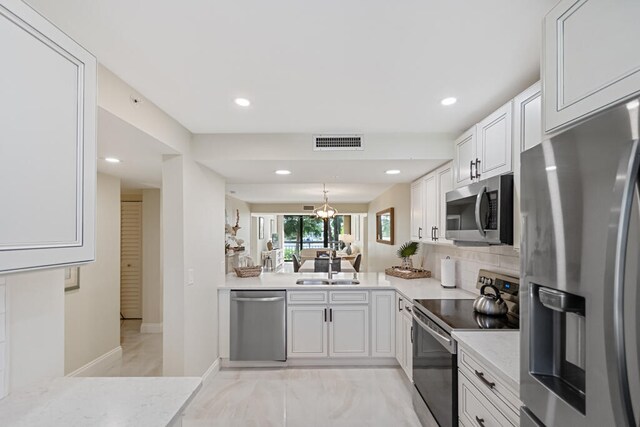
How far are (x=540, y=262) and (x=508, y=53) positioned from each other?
1.23 metres

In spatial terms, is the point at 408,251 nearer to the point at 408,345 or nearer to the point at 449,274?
the point at 449,274

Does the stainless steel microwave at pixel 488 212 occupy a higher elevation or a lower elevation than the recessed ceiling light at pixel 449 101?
lower

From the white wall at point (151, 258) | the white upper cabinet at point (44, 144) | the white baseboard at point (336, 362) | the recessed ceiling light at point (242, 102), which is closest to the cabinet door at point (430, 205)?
the white baseboard at point (336, 362)

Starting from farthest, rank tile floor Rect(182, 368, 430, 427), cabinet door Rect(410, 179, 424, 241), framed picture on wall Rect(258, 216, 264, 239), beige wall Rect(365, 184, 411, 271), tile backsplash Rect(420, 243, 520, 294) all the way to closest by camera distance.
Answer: framed picture on wall Rect(258, 216, 264, 239) < beige wall Rect(365, 184, 411, 271) < cabinet door Rect(410, 179, 424, 241) < tile floor Rect(182, 368, 430, 427) < tile backsplash Rect(420, 243, 520, 294)

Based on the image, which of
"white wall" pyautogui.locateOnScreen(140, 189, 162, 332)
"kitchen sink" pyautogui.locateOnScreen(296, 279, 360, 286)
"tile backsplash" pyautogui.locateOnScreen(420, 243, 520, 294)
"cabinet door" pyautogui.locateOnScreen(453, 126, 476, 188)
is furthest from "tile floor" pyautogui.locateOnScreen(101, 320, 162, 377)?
"cabinet door" pyautogui.locateOnScreen(453, 126, 476, 188)

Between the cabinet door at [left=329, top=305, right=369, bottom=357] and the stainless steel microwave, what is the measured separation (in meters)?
1.58

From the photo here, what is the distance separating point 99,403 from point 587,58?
197 centimetres

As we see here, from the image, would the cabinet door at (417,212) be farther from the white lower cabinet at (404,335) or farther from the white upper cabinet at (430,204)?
the white lower cabinet at (404,335)

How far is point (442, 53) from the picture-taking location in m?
1.65

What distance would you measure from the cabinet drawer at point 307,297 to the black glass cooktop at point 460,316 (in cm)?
116

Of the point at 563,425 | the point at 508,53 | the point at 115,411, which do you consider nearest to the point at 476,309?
the point at 563,425

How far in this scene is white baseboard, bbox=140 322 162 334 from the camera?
4805mm

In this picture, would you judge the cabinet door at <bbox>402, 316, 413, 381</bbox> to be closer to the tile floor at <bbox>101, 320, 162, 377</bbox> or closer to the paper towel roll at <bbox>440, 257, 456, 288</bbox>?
the paper towel roll at <bbox>440, 257, 456, 288</bbox>

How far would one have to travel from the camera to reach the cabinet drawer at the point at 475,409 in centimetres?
145
